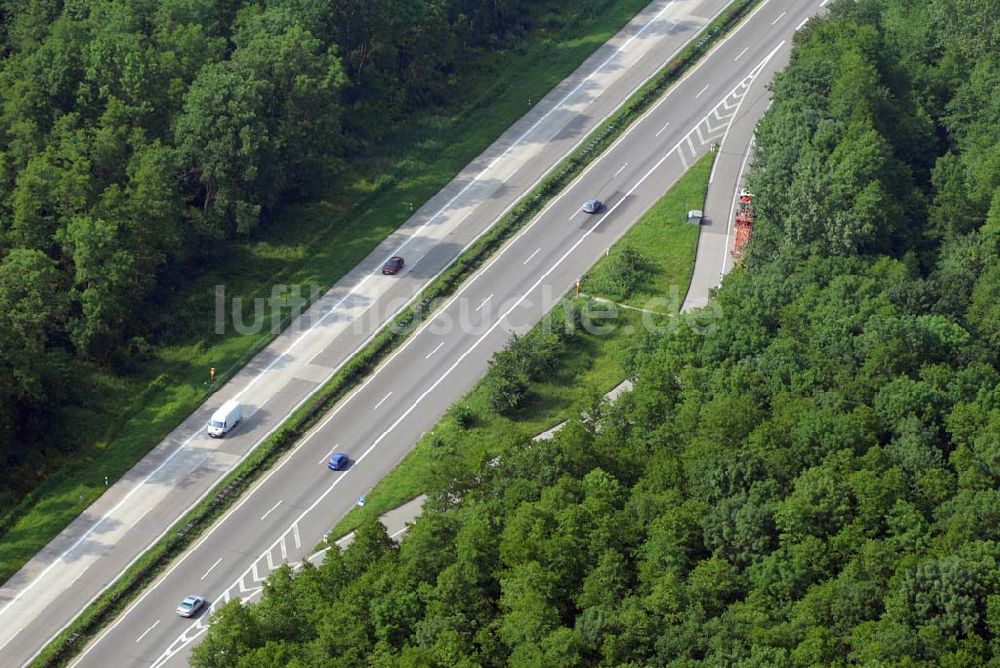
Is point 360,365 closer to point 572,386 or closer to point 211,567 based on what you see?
point 572,386

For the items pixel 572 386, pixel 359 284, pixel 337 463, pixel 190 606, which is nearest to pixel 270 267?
pixel 359 284

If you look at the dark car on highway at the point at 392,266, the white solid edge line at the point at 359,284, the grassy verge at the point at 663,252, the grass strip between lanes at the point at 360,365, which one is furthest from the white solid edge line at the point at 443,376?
the dark car on highway at the point at 392,266

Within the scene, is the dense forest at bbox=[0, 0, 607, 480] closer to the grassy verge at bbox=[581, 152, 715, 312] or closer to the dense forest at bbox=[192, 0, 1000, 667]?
Answer: the grassy verge at bbox=[581, 152, 715, 312]

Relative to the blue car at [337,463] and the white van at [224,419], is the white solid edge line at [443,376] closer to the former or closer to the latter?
the blue car at [337,463]

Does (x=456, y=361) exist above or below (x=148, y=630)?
above

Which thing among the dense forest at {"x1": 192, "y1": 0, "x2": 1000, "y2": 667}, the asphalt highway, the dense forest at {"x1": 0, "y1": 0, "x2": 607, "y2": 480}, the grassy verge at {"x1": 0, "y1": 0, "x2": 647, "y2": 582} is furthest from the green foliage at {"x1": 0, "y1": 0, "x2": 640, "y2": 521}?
the dense forest at {"x1": 192, "y1": 0, "x2": 1000, "y2": 667}
